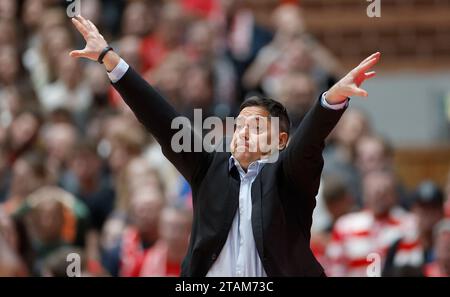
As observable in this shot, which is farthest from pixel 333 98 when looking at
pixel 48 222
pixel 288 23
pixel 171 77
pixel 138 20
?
pixel 138 20

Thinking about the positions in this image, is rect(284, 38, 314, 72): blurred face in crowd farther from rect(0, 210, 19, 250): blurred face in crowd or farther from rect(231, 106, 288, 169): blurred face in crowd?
rect(231, 106, 288, 169): blurred face in crowd

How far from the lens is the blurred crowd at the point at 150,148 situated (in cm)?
694

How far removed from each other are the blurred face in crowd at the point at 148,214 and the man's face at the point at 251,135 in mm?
2922

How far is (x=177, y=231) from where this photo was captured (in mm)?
6824

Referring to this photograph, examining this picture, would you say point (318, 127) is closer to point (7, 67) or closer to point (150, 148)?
point (150, 148)

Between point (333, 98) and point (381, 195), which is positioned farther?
point (381, 195)

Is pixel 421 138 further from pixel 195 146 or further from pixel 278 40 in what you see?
Result: pixel 195 146

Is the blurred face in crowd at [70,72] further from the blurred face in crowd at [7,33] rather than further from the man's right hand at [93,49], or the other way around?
the man's right hand at [93,49]

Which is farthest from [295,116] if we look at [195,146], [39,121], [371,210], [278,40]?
[195,146]

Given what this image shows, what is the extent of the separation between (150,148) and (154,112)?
4.10 metres

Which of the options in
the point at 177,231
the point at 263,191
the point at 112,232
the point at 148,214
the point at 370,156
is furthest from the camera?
the point at 370,156

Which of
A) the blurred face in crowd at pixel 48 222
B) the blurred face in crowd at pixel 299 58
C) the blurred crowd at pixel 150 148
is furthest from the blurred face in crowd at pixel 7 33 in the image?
the blurred face in crowd at pixel 48 222

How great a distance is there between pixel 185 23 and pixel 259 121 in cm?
571
